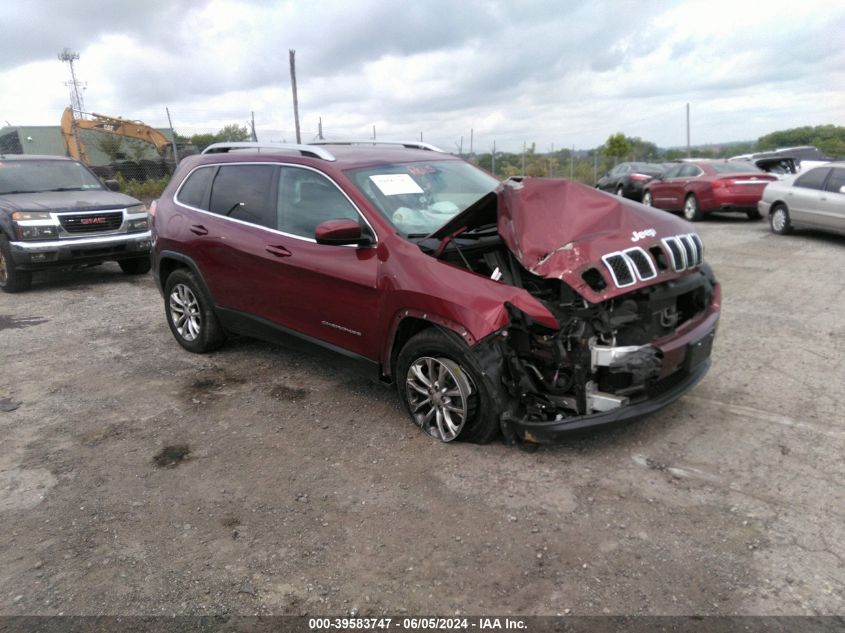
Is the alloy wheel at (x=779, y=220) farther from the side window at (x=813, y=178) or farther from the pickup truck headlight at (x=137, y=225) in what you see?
the pickup truck headlight at (x=137, y=225)

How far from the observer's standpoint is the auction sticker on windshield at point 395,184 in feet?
14.0

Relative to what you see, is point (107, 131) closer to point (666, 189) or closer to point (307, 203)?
point (666, 189)

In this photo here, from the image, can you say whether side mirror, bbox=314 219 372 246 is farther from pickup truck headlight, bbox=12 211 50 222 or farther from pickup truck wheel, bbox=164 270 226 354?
pickup truck headlight, bbox=12 211 50 222

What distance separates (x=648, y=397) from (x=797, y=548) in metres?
1.01

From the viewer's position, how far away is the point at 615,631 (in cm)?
240

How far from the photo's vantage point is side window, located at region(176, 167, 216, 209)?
543 centimetres

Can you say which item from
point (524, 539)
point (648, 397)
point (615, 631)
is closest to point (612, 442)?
point (648, 397)

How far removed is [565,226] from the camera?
11.8 feet

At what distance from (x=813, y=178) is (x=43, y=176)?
1249 centimetres

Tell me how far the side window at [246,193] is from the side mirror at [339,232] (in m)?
0.95

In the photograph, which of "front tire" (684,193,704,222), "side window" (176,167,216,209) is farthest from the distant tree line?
"side window" (176,167,216,209)

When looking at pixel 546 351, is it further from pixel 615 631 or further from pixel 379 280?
pixel 615 631

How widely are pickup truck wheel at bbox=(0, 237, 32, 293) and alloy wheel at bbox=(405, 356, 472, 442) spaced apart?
23.0 feet

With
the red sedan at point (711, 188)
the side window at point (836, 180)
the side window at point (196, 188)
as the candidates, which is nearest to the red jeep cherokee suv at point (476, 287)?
the side window at point (196, 188)
